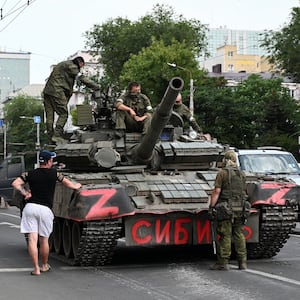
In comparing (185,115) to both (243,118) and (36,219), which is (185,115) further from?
(243,118)

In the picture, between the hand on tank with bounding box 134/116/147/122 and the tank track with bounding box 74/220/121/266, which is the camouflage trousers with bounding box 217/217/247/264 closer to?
the tank track with bounding box 74/220/121/266

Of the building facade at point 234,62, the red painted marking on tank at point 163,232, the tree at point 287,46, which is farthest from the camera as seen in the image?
the building facade at point 234,62

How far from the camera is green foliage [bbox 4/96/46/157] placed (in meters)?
90.8

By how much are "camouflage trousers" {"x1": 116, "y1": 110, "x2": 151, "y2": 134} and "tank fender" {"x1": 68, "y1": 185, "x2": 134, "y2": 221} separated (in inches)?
85.0

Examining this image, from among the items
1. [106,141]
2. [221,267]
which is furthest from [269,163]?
[221,267]

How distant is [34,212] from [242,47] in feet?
392

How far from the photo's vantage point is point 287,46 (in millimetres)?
43000

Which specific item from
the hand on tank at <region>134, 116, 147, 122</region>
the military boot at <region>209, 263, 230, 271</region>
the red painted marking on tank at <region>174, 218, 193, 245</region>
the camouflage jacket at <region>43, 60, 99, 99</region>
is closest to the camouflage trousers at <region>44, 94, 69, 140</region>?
the camouflage jacket at <region>43, 60, 99, 99</region>

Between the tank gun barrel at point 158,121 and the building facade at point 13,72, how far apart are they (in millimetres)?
133433

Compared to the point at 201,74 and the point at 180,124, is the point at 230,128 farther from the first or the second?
the point at 180,124

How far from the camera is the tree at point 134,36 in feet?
200

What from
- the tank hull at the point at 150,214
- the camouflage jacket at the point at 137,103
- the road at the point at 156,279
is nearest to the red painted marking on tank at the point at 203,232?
the tank hull at the point at 150,214

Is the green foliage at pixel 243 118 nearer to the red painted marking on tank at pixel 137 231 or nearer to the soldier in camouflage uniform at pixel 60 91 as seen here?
the soldier in camouflage uniform at pixel 60 91

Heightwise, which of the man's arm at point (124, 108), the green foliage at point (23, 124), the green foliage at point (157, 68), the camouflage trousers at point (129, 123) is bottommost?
the green foliage at point (23, 124)
